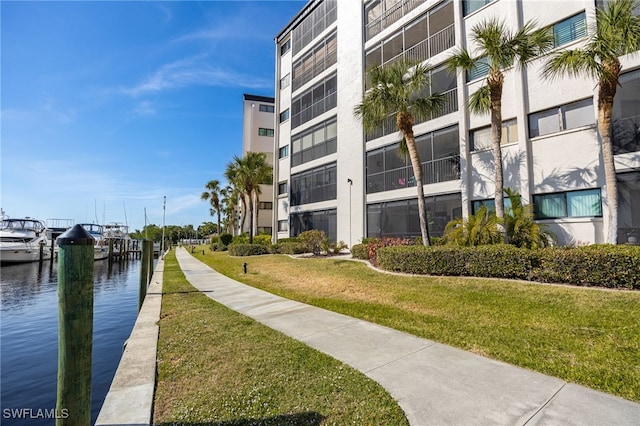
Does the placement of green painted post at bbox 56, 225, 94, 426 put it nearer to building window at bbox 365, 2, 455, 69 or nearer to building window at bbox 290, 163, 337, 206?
building window at bbox 365, 2, 455, 69

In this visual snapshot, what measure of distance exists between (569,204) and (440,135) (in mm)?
6669

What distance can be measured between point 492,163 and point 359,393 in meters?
13.7

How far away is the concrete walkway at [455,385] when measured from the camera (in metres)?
3.27

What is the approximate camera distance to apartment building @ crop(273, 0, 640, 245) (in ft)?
38.9

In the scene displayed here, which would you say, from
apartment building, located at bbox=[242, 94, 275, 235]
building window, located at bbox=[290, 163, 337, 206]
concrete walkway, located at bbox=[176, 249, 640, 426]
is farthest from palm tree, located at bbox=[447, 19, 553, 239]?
apartment building, located at bbox=[242, 94, 275, 235]

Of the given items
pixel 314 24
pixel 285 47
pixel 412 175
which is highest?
pixel 285 47

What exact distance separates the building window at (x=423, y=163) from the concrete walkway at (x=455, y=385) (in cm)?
1214

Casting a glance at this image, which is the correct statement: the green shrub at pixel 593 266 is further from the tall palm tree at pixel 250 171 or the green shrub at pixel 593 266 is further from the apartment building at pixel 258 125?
the apartment building at pixel 258 125

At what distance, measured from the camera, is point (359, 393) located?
12.2ft

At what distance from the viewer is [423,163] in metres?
17.7

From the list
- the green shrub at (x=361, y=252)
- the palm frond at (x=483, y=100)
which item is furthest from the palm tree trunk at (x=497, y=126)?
the green shrub at (x=361, y=252)

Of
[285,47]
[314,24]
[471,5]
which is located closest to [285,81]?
[285,47]

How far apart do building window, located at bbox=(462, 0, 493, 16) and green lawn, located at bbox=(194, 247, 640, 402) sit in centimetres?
1348

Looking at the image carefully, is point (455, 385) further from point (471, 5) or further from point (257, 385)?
point (471, 5)
